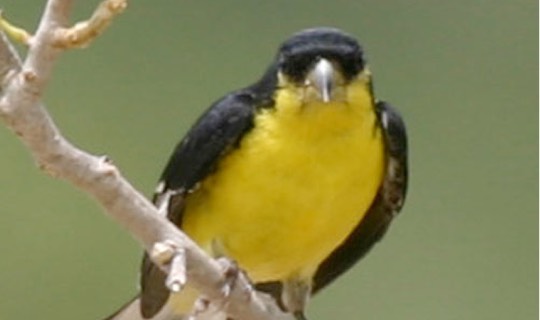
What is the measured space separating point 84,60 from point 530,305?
2.84 ft

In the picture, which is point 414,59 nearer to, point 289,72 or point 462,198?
point 462,198

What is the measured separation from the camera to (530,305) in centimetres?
263

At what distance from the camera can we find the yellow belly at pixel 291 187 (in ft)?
5.13

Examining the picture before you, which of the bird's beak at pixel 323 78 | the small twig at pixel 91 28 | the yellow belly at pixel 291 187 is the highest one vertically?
the small twig at pixel 91 28

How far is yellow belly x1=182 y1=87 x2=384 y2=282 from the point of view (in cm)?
156

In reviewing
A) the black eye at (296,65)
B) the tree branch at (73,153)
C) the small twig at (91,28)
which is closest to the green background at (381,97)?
the black eye at (296,65)

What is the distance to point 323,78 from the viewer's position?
1501mm

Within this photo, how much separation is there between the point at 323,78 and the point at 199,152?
18 centimetres

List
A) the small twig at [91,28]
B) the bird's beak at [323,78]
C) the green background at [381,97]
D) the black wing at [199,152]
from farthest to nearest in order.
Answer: the green background at [381,97] < the black wing at [199,152] < the bird's beak at [323,78] < the small twig at [91,28]

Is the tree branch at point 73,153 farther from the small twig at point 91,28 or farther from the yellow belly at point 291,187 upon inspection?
the yellow belly at point 291,187

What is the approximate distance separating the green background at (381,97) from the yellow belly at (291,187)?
94cm

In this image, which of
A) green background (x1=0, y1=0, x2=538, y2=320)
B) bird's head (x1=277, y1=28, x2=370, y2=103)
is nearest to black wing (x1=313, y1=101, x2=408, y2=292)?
bird's head (x1=277, y1=28, x2=370, y2=103)

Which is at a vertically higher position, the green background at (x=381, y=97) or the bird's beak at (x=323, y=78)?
the bird's beak at (x=323, y=78)

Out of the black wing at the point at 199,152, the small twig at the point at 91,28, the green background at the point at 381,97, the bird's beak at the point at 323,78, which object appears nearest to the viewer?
the small twig at the point at 91,28
